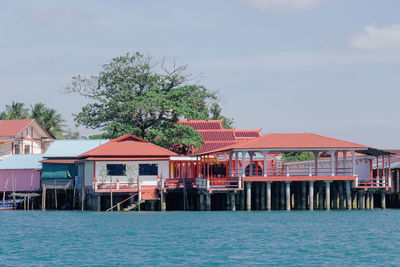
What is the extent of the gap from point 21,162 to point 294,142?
2830cm

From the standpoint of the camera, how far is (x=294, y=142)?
5553 centimetres

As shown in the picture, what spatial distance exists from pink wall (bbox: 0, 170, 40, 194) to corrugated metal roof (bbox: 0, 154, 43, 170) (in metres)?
0.51

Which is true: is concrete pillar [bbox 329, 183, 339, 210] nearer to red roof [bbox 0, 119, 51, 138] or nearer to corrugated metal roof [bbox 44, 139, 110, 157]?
corrugated metal roof [bbox 44, 139, 110, 157]

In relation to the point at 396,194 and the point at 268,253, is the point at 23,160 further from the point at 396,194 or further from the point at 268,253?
the point at 268,253

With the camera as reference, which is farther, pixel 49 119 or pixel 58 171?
pixel 49 119

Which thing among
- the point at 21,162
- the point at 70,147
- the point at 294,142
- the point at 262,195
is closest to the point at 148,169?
the point at 262,195

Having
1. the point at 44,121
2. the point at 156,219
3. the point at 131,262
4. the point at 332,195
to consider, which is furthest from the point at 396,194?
the point at 44,121

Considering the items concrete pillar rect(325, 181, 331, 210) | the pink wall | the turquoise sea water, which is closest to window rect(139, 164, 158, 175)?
the turquoise sea water

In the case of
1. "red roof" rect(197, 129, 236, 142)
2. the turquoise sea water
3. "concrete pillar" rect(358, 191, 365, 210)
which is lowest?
the turquoise sea water

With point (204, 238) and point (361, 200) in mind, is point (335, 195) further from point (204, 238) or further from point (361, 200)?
point (204, 238)

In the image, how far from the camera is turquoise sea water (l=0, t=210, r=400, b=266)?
32.4m

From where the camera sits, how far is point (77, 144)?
228 feet

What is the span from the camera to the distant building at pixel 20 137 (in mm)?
77500

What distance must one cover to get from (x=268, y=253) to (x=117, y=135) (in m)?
33.8
